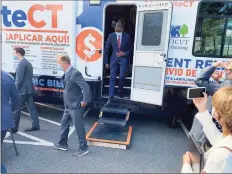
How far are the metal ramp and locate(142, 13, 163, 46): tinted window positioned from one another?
56.0 inches

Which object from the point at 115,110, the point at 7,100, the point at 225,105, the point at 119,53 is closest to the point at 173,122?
the point at 115,110

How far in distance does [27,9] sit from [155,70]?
285cm

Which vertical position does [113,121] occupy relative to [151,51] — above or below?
below

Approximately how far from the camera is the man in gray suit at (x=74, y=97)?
11.2 feet

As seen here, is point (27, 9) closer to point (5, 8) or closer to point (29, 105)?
point (5, 8)

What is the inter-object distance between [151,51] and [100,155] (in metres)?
2.15

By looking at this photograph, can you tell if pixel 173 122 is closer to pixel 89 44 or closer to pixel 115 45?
pixel 115 45

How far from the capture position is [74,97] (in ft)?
11.5

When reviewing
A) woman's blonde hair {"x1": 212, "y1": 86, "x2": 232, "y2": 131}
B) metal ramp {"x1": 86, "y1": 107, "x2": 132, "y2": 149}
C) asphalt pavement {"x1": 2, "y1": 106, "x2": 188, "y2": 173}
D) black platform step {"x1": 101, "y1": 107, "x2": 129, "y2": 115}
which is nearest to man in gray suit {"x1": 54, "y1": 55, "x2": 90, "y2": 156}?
asphalt pavement {"x1": 2, "y1": 106, "x2": 188, "y2": 173}

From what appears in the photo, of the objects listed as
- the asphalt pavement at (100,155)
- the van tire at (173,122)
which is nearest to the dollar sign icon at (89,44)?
the asphalt pavement at (100,155)

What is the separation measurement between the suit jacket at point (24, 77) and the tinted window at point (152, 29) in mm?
2258

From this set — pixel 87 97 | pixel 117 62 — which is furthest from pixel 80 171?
pixel 117 62

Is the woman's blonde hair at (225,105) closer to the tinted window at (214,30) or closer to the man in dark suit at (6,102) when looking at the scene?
the man in dark suit at (6,102)

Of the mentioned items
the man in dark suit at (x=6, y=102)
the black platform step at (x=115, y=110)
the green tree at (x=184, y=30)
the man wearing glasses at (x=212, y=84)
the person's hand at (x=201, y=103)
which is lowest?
the black platform step at (x=115, y=110)
